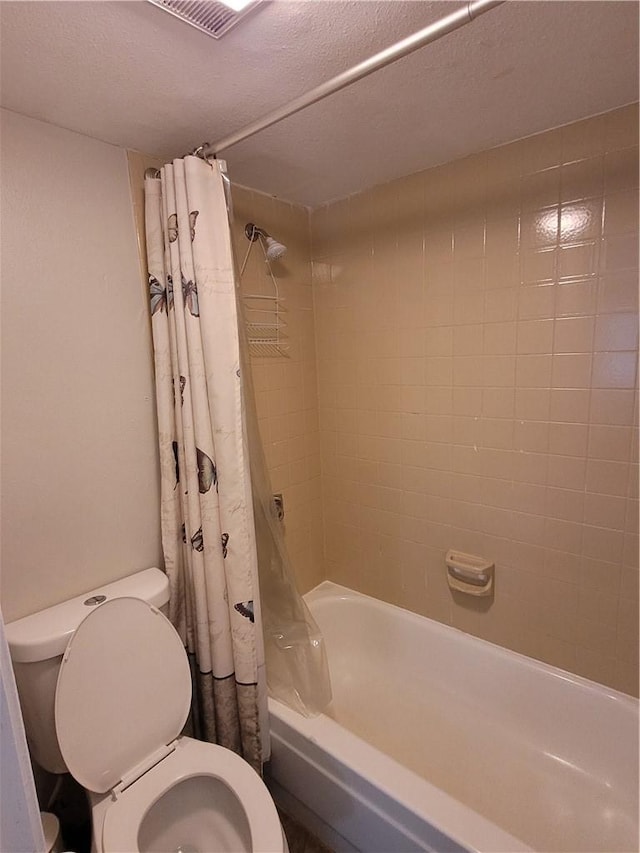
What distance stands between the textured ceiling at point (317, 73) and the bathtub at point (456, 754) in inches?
Result: 75.1

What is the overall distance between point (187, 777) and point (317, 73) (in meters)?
1.94

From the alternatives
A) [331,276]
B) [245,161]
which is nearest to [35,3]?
[245,161]

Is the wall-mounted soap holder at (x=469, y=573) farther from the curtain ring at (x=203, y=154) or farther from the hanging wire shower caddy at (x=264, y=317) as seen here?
the curtain ring at (x=203, y=154)

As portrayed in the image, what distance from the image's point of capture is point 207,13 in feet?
2.92

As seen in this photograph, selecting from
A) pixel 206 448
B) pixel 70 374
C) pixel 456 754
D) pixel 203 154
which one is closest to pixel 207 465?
pixel 206 448

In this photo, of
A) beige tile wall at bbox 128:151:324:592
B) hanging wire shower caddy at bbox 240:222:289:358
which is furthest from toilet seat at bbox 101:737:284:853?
hanging wire shower caddy at bbox 240:222:289:358

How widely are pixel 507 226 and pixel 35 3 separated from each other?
4.66ft

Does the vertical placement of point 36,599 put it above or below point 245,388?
below

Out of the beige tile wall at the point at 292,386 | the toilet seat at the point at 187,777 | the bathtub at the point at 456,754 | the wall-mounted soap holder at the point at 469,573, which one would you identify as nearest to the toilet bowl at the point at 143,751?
the toilet seat at the point at 187,777

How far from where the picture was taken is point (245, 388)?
61.9 inches

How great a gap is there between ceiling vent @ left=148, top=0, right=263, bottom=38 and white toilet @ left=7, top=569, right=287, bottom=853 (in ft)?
4.64

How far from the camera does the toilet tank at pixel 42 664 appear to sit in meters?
1.14

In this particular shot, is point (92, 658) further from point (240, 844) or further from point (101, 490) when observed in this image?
point (240, 844)

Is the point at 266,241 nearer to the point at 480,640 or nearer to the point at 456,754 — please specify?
the point at 480,640
